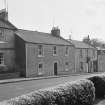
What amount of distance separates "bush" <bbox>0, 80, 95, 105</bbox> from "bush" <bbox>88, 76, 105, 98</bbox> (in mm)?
1741

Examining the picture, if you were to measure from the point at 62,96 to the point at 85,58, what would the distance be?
1570 inches

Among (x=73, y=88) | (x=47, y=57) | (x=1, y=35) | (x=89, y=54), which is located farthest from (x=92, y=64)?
(x=73, y=88)

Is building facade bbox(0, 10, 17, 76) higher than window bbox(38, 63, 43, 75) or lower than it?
higher

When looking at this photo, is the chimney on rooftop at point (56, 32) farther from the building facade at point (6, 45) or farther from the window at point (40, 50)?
the building facade at point (6, 45)

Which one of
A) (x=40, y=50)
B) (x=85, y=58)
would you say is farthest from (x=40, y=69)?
(x=85, y=58)

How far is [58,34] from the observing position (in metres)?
40.5

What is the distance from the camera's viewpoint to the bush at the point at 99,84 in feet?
40.2

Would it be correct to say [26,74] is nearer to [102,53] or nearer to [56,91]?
[56,91]

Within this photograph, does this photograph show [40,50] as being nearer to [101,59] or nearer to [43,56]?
[43,56]

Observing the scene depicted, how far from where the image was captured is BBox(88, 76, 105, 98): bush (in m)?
12.2

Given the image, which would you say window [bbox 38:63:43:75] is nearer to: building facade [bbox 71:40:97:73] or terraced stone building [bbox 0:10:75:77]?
terraced stone building [bbox 0:10:75:77]

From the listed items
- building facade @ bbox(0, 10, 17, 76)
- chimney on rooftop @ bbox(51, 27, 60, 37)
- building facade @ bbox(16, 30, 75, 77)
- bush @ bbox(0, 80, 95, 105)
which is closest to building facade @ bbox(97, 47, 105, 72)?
building facade @ bbox(16, 30, 75, 77)

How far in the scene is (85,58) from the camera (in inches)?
1836

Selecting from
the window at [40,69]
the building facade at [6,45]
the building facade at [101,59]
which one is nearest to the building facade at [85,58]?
the building facade at [101,59]
